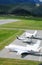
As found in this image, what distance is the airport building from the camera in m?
93.8

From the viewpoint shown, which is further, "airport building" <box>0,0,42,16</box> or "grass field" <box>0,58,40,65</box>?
"airport building" <box>0,0,42,16</box>

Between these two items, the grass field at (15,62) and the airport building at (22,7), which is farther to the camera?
the airport building at (22,7)

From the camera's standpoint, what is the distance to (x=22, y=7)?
95375 millimetres

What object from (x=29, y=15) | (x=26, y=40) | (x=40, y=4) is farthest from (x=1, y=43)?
(x=40, y=4)

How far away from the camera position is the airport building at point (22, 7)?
93.8m

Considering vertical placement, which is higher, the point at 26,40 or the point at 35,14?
the point at 26,40

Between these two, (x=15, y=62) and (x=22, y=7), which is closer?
(x=15, y=62)

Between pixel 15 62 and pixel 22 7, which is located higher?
pixel 15 62

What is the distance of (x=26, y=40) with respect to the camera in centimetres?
3909

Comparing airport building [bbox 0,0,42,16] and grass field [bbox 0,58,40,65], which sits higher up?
grass field [bbox 0,58,40,65]

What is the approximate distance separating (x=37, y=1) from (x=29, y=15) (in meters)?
10.6

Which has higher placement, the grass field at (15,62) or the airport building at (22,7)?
the grass field at (15,62)

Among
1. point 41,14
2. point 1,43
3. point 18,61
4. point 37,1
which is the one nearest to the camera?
point 18,61

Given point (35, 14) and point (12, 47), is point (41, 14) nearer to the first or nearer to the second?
point (35, 14)
